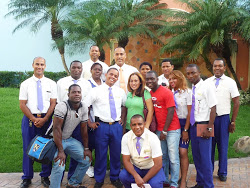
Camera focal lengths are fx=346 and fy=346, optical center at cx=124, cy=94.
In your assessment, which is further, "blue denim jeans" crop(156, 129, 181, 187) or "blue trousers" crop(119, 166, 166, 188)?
"blue denim jeans" crop(156, 129, 181, 187)

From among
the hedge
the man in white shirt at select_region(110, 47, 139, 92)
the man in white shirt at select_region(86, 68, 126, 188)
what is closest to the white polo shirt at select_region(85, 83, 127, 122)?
the man in white shirt at select_region(86, 68, 126, 188)

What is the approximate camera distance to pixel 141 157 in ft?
15.3

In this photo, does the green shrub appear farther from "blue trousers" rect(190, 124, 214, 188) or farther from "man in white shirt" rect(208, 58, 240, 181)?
"blue trousers" rect(190, 124, 214, 188)

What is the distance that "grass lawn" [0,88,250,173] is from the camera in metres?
7.03

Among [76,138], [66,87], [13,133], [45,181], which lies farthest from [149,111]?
[13,133]

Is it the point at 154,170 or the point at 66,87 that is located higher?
the point at 66,87

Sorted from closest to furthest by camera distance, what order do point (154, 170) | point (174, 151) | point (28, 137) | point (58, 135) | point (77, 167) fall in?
point (154, 170), point (58, 135), point (174, 151), point (77, 167), point (28, 137)

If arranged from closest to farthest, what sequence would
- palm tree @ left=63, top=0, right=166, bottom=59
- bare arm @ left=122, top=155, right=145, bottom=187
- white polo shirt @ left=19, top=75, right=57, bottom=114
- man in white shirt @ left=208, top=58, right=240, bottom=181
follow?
bare arm @ left=122, top=155, right=145, bottom=187
white polo shirt @ left=19, top=75, right=57, bottom=114
man in white shirt @ left=208, top=58, right=240, bottom=181
palm tree @ left=63, top=0, right=166, bottom=59

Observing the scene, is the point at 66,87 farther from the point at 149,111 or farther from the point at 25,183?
the point at 25,183

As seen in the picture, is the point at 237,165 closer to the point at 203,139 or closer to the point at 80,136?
the point at 203,139

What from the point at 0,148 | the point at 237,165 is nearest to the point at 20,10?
the point at 0,148

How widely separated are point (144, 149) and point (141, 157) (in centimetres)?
12

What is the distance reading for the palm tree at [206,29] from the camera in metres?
15.0

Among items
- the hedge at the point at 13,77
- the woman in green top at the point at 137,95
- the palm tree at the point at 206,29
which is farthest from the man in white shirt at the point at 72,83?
the hedge at the point at 13,77
